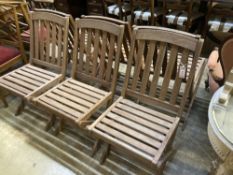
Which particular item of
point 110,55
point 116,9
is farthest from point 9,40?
point 116,9

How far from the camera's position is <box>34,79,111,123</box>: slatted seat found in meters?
1.48

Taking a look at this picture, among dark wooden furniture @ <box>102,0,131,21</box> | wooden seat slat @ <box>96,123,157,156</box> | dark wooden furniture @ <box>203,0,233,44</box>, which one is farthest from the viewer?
dark wooden furniture @ <box>102,0,131,21</box>

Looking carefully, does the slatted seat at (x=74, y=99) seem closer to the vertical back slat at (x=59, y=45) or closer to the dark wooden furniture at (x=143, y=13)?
the vertical back slat at (x=59, y=45)

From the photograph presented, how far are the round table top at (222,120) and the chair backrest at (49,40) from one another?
1.23 metres

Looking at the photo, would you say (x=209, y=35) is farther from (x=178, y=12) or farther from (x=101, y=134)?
(x=101, y=134)

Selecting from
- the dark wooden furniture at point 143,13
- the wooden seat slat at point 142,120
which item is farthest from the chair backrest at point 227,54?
the dark wooden furniture at point 143,13

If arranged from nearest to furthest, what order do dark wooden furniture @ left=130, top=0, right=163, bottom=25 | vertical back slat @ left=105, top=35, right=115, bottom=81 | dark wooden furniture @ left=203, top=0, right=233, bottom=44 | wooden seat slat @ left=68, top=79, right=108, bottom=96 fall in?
vertical back slat @ left=105, top=35, right=115, bottom=81, wooden seat slat @ left=68, top=79, right=108, bottom=96, dark wooden furniture @ left=203, top=0, right=233, bottom=44, dark wooden furniture @ left=130, top=0, right=163, bottom=25

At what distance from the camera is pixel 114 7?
9.90 feet

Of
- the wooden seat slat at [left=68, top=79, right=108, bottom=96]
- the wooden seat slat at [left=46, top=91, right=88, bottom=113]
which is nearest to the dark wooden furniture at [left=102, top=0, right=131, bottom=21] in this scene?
the wooden seat slat at [left=68, top=79, right=108, bottom=96]

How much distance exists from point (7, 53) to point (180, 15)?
2020 mm

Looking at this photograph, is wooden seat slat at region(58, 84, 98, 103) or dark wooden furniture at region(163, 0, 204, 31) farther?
dark wooden furniture at region(163, 0, 204, 31)

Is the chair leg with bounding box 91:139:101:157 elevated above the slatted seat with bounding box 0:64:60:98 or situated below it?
below

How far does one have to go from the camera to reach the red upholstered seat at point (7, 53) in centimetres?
209

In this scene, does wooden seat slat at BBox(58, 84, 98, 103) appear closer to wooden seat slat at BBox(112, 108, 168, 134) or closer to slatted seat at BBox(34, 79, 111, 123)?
slatted seat at BBox(34, 79, 111, 123)
